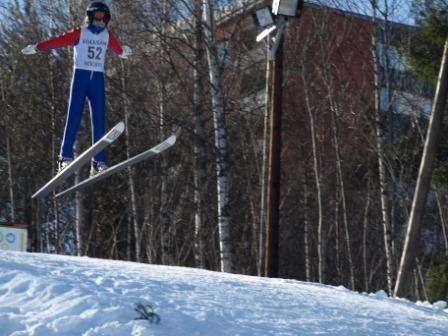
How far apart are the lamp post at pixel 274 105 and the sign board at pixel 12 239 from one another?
5.56 metres

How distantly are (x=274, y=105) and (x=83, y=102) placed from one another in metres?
3.26

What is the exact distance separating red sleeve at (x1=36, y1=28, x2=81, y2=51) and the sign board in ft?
21.7

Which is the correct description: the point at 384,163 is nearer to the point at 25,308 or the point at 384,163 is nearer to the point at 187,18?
the point at 187,18

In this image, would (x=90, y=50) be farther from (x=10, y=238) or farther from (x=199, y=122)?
(x=199, y=122)

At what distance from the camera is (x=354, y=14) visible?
875 inches

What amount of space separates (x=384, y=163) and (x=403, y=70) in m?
4.21

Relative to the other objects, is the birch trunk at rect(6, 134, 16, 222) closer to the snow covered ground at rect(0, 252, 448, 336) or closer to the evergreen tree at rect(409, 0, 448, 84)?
the evergreen tree at rect(409, 0, 448, 84)

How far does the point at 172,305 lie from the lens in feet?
21.8

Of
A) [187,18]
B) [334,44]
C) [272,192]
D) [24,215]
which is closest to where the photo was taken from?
[272,192]

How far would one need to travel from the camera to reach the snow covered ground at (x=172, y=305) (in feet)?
19.4

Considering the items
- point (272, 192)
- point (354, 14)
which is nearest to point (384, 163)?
point (354, 14)

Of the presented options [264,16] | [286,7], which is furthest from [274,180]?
[286,7]

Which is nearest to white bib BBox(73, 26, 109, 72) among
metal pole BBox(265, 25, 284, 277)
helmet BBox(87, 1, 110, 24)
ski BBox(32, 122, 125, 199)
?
helmet BBox(87, 1, 110, 24)

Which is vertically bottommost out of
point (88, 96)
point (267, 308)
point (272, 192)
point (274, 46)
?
point (267, 308)
